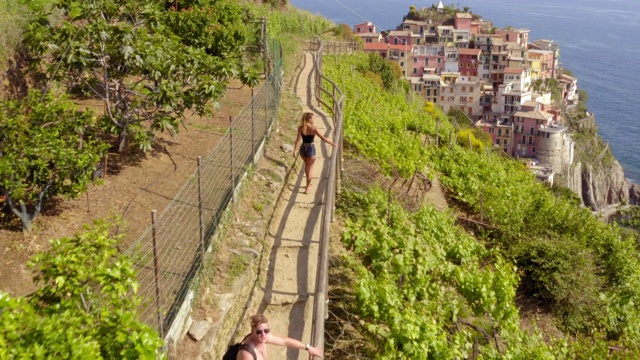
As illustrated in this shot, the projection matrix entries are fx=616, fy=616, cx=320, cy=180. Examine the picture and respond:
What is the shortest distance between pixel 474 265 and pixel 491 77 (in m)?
86.1

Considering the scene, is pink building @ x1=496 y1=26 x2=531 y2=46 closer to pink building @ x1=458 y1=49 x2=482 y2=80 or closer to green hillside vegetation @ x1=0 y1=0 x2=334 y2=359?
pink building @ x1=458 y1=49 x2=482 y2=80

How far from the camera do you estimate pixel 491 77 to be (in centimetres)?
9144

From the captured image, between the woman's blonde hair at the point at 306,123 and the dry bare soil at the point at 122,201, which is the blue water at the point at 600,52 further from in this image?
the woman's blonde hair at the point at 306,123

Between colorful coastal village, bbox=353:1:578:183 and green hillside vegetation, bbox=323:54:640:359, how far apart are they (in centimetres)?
5357

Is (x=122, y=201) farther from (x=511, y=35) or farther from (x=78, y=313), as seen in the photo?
(x=511, y=35)

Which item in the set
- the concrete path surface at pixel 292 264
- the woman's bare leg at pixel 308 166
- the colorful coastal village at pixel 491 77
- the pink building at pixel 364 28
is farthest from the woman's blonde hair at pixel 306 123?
the pink building at pixel 364 28

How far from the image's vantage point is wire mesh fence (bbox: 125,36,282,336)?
5.72 meters

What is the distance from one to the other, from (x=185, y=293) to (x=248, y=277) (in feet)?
3.56

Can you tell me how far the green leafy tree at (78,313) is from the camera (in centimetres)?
340

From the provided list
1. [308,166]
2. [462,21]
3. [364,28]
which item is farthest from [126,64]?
[462,21]

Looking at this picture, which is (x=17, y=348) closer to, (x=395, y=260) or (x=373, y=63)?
(x=395, y=260)

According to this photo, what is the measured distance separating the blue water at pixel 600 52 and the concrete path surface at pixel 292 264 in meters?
37.7

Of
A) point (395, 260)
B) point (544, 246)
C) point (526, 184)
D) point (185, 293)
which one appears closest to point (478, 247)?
point (544, 246)

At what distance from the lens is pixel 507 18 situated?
6801 inches
